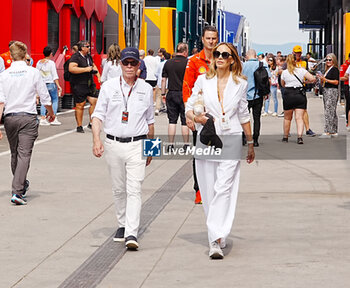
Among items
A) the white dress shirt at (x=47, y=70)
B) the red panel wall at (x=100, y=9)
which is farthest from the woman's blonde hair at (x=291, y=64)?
the red panel wall at (x=100, y=9)

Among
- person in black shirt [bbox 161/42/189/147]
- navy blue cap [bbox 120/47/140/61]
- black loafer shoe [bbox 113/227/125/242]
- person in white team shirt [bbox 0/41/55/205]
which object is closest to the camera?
navy blue cap [bbox 120/47/140/61]

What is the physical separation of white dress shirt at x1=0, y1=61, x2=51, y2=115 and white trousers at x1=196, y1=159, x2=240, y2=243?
3037 mm

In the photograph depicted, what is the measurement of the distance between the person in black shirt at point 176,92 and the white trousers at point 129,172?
638 cm

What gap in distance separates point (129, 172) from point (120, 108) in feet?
1.70

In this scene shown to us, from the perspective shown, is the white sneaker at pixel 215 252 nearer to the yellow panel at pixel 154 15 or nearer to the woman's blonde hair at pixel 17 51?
the woman's blonde hair at pixel 17 51

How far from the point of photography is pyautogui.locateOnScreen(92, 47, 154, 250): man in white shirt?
7.38m

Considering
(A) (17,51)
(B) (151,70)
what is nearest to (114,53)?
(B) (151,70)

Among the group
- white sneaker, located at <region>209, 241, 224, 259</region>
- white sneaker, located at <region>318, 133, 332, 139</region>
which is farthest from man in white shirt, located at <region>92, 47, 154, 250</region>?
white sneaker, located at <region>318, 133, 332, 139</region>

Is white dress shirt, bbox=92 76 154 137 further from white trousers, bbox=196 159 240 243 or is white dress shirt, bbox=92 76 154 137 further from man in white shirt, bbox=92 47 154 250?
white trousers, bbox=196 159 240 243

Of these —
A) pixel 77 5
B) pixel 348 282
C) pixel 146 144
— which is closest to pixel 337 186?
pixel 146 144

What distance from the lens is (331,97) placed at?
18.0 m

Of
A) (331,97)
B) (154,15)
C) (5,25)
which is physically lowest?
(331,97)

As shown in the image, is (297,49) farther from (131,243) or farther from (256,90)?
(131,243)

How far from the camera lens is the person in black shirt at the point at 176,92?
14.4 meters
